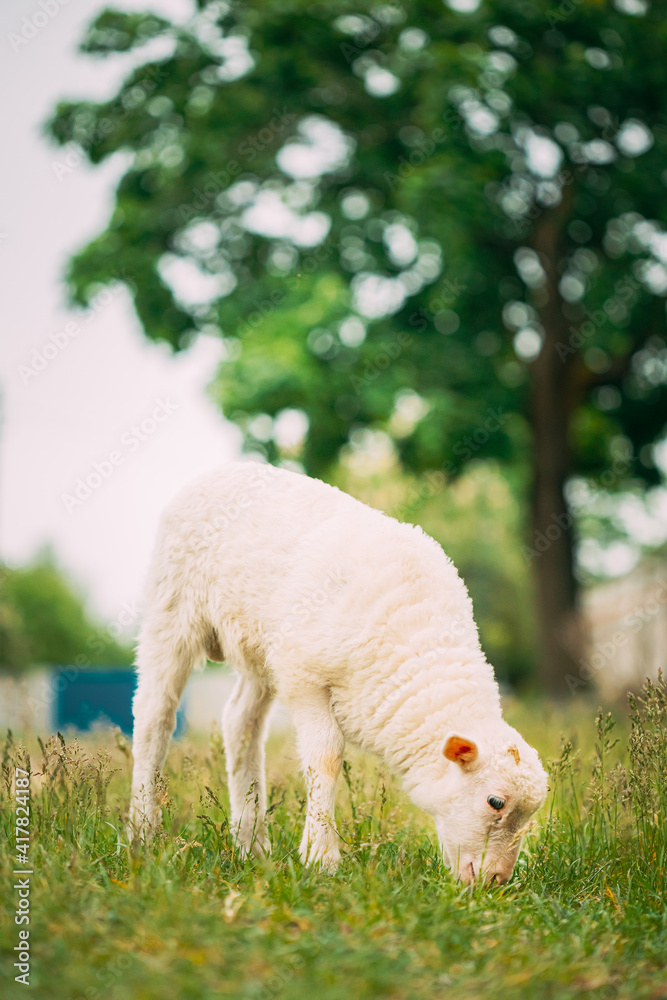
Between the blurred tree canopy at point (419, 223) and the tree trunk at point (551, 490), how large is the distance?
0.03 meters

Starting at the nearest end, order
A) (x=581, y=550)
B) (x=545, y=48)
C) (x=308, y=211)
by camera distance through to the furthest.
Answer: (x=545, y=48) < (x=308, y=211) < (x=581, y=550)

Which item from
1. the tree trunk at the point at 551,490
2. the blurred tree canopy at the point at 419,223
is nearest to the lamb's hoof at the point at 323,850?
the blurred tree canopy at the point at 419,223

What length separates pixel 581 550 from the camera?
97.8 feet

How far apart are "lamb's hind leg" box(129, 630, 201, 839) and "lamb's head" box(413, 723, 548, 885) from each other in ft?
5.56

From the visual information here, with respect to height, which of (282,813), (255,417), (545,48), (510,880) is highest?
(545,48)

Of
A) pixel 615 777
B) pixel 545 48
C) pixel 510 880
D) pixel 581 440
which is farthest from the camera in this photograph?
pixel 581 440

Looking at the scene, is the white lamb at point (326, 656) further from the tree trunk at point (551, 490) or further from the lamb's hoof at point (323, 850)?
the tree trunk at point (551, 490)

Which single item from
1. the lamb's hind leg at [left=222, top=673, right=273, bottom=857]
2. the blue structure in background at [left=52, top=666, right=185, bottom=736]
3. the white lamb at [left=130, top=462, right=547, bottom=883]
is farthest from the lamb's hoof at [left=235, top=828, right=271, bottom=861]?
the blue structure in background at [left=52, top=666, right=185, bottom=736]

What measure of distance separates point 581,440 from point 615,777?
11.8 metres

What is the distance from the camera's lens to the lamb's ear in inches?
156

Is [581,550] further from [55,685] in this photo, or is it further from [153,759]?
[153,759]

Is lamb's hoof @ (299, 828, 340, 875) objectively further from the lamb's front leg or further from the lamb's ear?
the lamb's ear

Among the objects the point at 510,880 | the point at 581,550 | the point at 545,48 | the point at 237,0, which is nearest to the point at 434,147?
the point at 545,48

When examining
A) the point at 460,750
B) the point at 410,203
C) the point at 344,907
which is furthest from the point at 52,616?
the point at 344,907
